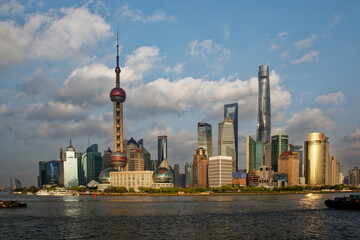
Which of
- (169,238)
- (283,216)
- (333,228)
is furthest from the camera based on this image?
(283,216)

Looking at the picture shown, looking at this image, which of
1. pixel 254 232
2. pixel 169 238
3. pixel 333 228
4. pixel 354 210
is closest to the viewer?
pixel 169 238

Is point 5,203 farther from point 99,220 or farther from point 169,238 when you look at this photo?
point 169,238

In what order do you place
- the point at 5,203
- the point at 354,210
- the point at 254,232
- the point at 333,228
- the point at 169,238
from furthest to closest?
the point at 5,203 < the point at 354,210 < the point at 333,228 < the point at 254,232 < the point at 169,238

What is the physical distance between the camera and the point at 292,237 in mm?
85312

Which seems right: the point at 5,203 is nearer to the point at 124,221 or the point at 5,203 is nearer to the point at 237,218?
the point at 124,221

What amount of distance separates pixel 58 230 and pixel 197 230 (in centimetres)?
3368

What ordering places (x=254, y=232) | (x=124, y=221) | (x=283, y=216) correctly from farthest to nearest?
(x=283, y=216)
(x=124, y=221)
(x=254, y=232)

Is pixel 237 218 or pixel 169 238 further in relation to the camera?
pixel 237 218

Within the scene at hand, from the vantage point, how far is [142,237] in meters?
84.4

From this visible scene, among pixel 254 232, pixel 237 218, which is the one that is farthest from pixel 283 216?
pixel 254 232

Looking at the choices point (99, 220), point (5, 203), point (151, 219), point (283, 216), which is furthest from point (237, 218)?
point (5, 203)

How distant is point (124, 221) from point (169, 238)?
32437 millimetres

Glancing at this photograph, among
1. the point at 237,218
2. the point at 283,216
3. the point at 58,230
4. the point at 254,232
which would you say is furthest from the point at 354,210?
the point at 58,230

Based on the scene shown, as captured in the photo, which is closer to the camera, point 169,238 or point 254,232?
point 169,238
